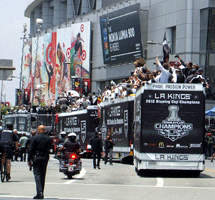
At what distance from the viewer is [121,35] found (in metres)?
68.9

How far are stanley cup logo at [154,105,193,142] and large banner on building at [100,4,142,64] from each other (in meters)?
41.5

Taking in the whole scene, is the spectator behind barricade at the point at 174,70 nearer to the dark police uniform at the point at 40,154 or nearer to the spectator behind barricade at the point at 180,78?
the spectator behind barricade at the point at 180,78

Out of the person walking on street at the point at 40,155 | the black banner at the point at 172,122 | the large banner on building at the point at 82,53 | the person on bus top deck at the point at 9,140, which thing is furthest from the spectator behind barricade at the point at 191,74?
the large banner on building at the point at 82,53

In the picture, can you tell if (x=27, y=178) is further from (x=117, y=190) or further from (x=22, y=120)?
(x=22, y=120)

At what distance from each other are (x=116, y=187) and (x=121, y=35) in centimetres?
4983

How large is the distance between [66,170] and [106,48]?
49.5 meters

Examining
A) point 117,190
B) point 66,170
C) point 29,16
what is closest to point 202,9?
point 66,170

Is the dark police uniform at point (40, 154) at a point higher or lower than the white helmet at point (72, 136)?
lower

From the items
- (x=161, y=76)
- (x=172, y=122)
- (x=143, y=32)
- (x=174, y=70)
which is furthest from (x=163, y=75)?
(x=143, y=32)

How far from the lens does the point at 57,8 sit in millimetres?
98438

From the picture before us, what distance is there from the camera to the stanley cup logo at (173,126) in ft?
78.9

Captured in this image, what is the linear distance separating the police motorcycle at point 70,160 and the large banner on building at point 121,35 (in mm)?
41497

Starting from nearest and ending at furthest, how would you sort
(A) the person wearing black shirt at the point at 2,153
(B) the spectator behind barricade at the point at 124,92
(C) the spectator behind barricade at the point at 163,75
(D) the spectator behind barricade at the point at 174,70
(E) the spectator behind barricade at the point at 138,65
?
1. (A) the person wearing black shirt at the point at 2,153
2. (C) the spectator behind barricade at the point at 163,75
3. (D) the spectator behind barricade at the point at 174,70
4. (E) the spectator behind barricade at the point at 138,65
5. (B) the spectator behind barricade at the point at 124,92

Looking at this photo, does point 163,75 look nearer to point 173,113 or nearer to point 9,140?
point 173,113
